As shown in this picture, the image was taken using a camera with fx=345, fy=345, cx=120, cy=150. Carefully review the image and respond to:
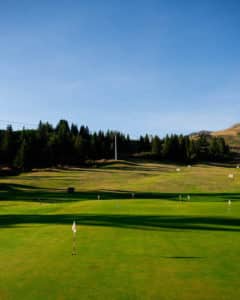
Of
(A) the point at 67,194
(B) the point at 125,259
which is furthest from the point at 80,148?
(B) the point at 125,259

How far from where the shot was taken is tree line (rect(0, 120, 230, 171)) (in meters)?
93.9

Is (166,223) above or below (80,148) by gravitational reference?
below

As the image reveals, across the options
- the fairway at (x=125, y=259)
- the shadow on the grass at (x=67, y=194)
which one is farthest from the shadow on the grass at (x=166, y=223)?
the shadow on the grass at (x=67, y=194)

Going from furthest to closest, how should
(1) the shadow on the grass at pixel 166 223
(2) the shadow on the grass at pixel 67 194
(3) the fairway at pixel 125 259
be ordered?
1. (2) the shadow on the grass at pixel 67 194
2. (1) the shadow on the grass at pixel 166 223
3. (3) the fairway at pixel 125 259

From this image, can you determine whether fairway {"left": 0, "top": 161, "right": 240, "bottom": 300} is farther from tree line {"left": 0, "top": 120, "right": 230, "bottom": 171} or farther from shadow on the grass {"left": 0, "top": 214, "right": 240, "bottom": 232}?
tree line {"left": 0, "top": 120, "right": 230, "bottom": 171}

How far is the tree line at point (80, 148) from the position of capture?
9394cm

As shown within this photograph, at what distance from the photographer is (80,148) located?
10575cm

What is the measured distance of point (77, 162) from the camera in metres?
107

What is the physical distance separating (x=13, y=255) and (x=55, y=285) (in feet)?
13.8

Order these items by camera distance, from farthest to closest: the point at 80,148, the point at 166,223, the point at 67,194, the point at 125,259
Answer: the point at 80,148
the point at 67,194
the point at 166,223
the point at 125,259

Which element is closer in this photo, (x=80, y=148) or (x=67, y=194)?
(x=67, y=194)

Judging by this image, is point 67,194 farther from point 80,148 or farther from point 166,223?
point 80,148

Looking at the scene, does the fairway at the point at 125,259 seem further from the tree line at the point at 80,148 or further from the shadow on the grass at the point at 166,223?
the tree line at the point at 80,148

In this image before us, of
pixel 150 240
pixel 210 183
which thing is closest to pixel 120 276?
pixel 150 240
